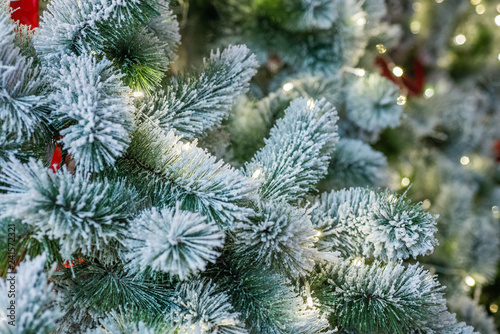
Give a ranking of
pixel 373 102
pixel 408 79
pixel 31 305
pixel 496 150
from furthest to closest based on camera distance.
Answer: pixel 496 150
pixel 408 79
pixel 373 102
pixel 31 305

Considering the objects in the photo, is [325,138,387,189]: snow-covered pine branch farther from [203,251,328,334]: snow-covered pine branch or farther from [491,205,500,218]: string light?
[491,205,500,218]: string light

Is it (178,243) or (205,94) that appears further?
(205,94)

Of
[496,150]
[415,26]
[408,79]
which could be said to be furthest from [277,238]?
[496,150]

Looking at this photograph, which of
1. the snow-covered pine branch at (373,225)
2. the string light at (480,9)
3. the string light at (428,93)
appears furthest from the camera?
the string light at (480,9)

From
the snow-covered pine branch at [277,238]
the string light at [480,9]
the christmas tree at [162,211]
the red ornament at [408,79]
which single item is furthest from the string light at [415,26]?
the snow-covered pine branch at [277,238]

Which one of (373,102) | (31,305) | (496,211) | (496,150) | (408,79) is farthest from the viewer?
(496,150)

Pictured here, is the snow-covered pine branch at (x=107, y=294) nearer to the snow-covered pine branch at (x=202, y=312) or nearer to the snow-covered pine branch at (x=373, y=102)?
the snow-covered pine branch at (x=202, y=312)

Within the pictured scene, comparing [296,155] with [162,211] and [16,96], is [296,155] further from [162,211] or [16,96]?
[16,96]

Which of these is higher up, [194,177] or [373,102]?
[373,102]
